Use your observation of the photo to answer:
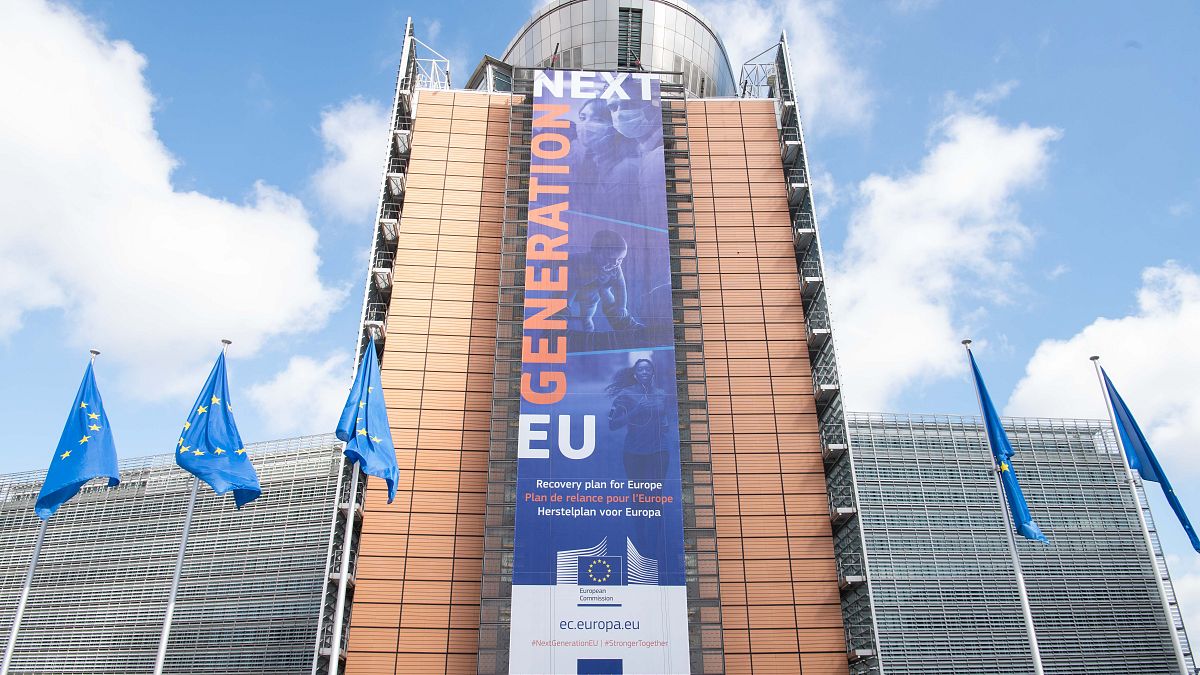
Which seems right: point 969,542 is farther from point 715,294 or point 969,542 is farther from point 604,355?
point 604,355

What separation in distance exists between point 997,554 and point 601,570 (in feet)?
87.5

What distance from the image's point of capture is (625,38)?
6347 centimetres

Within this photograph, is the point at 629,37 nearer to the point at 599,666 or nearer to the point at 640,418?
the point at 640,418

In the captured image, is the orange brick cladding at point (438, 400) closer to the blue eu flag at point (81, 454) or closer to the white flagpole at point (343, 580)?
the white flagpole at point (343, 580)

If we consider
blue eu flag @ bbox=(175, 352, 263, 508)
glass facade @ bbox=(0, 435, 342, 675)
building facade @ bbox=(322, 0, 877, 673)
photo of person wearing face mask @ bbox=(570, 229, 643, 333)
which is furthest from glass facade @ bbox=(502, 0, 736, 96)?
blue eu flag @ bbox=(175, 352, 263, 508)

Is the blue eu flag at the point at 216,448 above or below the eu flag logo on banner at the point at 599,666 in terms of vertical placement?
above

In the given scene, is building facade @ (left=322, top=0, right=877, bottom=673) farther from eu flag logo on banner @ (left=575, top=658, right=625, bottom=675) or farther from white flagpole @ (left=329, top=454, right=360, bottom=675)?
→ eu flag logo on banner @ (left=575, top=658, right=625, bottom=675)

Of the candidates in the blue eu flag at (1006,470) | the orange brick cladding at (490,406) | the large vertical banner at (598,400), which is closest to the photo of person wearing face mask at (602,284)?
the large vertical banner at (598,400)

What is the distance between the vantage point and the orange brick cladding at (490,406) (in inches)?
1526

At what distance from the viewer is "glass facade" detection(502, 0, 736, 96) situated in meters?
63.2

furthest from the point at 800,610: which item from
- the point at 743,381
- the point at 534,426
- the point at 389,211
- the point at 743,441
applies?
the point at 389,211

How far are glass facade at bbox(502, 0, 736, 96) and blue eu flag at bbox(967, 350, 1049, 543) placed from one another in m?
34.9

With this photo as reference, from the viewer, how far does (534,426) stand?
4112cm

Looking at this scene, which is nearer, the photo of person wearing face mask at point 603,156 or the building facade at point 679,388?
the building facade at point 679,388
